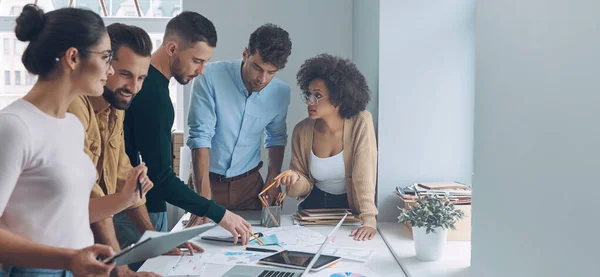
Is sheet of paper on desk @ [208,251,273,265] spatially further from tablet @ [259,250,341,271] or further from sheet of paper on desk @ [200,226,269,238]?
sheet of paper on desk @ [200,226,269,238]

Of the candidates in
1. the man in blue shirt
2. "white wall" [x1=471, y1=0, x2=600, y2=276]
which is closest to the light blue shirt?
the man in blue shirt

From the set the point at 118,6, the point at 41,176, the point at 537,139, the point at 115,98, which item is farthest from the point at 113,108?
the point at 118,6

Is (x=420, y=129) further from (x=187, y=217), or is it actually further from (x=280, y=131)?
(x=187, y=217)

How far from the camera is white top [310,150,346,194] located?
3.00 meters

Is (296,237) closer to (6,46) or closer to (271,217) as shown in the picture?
(271,217)

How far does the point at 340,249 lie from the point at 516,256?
38.1 inches

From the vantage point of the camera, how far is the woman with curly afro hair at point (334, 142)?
2963 millimetres

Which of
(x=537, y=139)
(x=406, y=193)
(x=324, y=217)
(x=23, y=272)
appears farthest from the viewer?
(x=406, y=193)

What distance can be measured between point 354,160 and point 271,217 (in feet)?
1.61

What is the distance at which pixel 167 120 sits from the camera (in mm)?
2248

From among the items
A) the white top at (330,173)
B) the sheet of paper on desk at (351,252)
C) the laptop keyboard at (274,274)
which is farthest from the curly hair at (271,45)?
the laptop keyboard at (274,274)

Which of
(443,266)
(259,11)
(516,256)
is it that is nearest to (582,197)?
(516,256)

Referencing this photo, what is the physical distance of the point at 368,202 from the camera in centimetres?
287

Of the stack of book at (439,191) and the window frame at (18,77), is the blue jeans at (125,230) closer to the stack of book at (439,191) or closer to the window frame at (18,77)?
the stack of book at (439,191)
